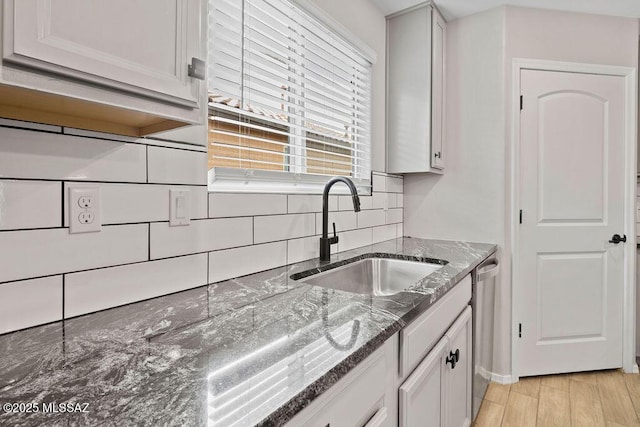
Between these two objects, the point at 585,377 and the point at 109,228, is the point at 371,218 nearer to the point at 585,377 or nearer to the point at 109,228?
the point at 109,228

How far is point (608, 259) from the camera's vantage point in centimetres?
234

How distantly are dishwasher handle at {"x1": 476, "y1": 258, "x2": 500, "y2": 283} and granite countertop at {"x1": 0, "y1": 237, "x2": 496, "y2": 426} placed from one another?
832 mm

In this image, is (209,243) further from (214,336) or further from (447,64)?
(447,64)

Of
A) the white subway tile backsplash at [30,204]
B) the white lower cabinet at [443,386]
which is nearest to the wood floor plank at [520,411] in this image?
the white lower cabinet at [443,386]

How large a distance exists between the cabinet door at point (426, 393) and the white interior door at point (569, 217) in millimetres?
1382

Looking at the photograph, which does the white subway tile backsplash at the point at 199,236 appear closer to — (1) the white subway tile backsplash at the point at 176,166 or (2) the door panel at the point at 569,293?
(1) the white subway tile backsplash at the point at 176,166

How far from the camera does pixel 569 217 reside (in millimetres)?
2301

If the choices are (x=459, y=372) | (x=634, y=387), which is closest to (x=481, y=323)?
(x=459, y=372)

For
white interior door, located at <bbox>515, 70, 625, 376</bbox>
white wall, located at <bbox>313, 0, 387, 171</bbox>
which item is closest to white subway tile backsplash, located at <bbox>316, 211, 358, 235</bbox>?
white wall, located at <bbox>313, 0, 387, 171</bbox>

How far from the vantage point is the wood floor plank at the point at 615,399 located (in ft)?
6.17

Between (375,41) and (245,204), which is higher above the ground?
(375,41)

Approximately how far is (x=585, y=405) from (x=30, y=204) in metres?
2.76

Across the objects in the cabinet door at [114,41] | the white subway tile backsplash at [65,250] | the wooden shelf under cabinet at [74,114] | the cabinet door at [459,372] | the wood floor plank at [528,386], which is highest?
the cabinet door at [114,41]

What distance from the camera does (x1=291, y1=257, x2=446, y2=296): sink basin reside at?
1.66m
